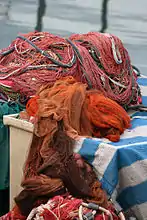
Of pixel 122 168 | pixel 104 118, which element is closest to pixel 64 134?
pixel 104 118

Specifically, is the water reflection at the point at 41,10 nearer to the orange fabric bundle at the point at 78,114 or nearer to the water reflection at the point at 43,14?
the water reflection at the point at 43,14

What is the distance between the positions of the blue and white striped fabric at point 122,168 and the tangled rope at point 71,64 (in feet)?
2.75

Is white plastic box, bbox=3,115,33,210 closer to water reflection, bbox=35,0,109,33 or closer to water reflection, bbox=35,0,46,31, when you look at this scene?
water reflection, bbox=35,0,109,33

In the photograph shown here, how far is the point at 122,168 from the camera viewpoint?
109 inches

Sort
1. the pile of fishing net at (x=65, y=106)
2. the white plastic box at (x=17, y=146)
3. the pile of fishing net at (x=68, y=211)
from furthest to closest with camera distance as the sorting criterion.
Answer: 1. the white plastic box at (x=17, y=146)
2. the pile of fishing net at (x=65, y=106)
3. the pile of fishing net at (x=68, y=211)

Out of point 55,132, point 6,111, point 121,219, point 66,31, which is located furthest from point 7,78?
point 66,31

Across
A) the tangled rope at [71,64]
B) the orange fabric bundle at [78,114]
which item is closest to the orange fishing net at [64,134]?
the orange fabric bundle at [78,114]

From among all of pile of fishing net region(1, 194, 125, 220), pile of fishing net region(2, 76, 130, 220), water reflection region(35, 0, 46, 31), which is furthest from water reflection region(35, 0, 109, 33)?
pile of fishing net region(1, 194, 125, 220)

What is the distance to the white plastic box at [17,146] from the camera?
3.20 metres

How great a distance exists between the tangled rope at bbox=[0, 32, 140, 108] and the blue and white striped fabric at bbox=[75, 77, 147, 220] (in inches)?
33.0

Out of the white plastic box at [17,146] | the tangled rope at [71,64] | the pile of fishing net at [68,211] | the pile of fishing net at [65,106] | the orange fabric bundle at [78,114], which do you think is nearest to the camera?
the pile of fishing net at [68,211]

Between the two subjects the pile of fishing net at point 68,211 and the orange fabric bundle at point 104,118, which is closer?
the pile of fishing net at point 68,211

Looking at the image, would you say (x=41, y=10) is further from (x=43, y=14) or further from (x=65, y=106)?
(x=65, y=106)

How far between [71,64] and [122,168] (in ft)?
3.56
